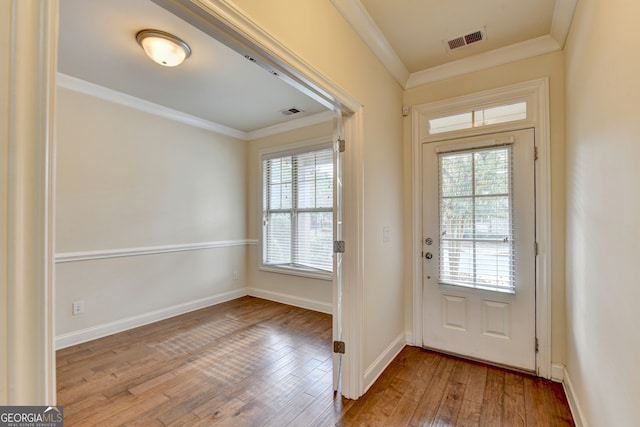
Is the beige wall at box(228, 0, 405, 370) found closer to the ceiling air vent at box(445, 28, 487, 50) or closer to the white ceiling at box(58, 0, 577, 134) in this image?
the white ceiling at box(58, 0, 577, 134)

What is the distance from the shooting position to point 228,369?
2406 millimetres

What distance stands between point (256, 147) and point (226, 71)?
6.33 feet

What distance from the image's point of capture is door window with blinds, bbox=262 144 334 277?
385 centimetres

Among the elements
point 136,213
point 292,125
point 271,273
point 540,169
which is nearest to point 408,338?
point 540,169

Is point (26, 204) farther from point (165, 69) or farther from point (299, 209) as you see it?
point (299, 209)

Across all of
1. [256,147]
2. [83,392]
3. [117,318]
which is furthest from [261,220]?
[83,392]

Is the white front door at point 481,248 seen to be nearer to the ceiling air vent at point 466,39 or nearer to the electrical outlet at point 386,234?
the electrical outlet at point 386,234

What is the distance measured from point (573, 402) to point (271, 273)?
11.6 ft

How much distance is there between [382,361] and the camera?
236 cm

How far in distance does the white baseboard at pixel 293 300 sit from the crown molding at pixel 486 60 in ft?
9.48

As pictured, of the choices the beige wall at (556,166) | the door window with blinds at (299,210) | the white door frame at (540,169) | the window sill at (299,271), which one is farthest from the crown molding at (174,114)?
the window sill at (299,271)

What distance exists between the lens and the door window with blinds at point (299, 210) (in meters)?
3.85

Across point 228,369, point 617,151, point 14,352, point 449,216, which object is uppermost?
point 617,151

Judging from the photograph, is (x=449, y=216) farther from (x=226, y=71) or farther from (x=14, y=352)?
(x=14, y=352)
